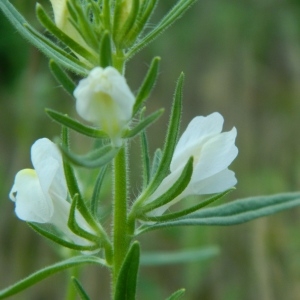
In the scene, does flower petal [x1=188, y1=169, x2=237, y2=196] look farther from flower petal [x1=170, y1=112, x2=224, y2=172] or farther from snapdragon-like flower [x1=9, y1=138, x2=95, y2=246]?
snapdragon-like flower [x1=9, y1=138, x2=95, y2=246]

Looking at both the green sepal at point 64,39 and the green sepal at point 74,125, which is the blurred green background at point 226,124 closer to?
the green sepal at point 64,39

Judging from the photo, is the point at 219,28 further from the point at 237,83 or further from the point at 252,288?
the point at 252,288

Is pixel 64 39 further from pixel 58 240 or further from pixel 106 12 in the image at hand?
pixel 58 240

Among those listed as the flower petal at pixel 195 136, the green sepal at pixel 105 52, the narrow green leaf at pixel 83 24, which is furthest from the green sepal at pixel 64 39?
the flower petal at pixel 195 136

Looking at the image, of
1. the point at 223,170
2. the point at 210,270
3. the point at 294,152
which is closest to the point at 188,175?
the point at 223,170

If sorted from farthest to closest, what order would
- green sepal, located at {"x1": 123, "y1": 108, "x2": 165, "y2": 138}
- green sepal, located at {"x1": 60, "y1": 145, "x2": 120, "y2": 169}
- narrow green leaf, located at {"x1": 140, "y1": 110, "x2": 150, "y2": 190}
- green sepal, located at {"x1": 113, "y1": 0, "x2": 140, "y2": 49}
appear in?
narrow green leaf, located at {"x1": 140, "y1": 110, "x2": 150, "y2": 190} → green sepal, located at {"x1": 113, "y1": 0, "x2": 140, "y2": 49} → green sepal, located at {"x1": 123, "y1": 108, "x2": 165, "y2": 138} → green sepal, located at {"x1": 60, "y1": 145, "x2": 120, "y2": 169}

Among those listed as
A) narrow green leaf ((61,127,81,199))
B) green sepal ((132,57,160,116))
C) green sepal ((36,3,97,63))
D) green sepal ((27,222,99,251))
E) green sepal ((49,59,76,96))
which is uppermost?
green sepal ((36,3,97,63))

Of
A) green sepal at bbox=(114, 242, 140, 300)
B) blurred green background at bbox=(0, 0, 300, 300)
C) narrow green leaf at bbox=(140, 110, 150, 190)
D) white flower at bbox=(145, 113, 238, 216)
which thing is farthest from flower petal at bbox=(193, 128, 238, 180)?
blurred green background at bbox=(0, 0, 300, 300)
